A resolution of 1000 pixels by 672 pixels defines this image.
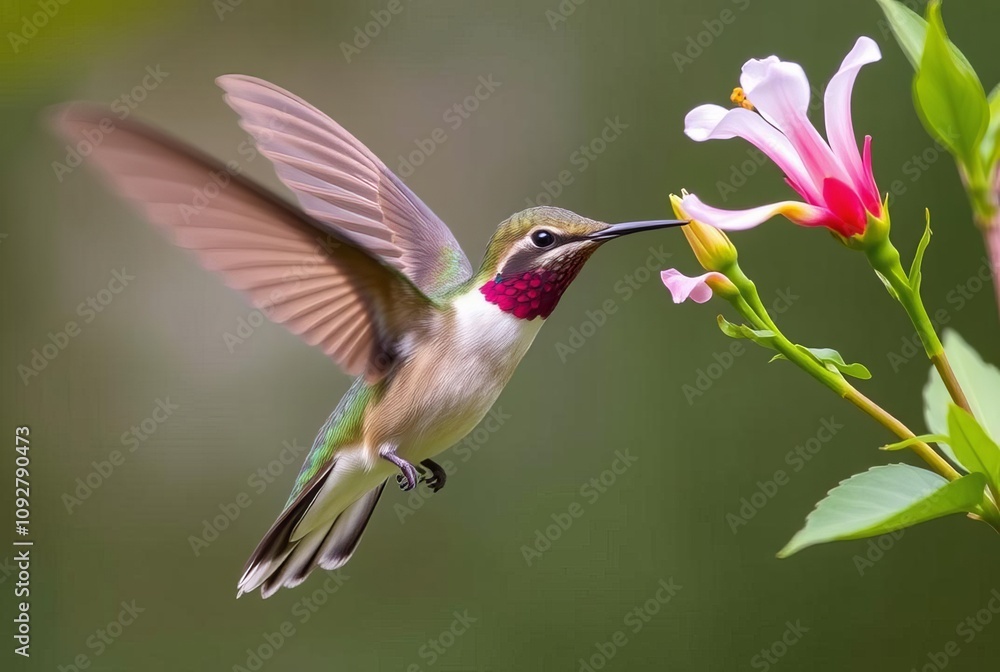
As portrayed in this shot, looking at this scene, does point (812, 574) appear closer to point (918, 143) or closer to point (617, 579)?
point (617, 579)

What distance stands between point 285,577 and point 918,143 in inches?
97.1

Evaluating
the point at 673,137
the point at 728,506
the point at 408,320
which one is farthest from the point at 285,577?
the point at 673,137

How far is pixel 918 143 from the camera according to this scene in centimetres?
319

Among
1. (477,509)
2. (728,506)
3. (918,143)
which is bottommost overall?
(477,509)

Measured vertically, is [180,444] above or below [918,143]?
below
